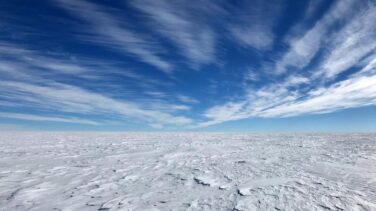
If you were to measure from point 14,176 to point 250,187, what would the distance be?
4.77 metres

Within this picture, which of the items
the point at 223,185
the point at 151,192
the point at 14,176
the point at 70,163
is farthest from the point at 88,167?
the point at 223,185

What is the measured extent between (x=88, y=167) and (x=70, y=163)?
922 mm

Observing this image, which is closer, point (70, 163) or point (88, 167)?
point (88, 167)

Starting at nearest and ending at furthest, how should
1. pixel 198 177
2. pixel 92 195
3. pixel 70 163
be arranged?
pixel 92 195 → pixel 198 177 → pixel 70 163

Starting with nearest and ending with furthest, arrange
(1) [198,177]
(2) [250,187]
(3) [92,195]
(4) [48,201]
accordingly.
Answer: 1. (4) [48,201]
2. (3) [92,195]
3. (2) [250,187]
4. (1) [198,177]

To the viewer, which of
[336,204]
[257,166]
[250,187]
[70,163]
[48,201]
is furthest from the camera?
[70,163]

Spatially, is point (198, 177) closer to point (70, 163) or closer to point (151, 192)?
point (151, 192)

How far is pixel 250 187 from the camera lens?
3.70 meters

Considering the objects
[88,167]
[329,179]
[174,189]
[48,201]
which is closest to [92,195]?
[48,201]

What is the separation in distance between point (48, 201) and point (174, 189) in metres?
1.86

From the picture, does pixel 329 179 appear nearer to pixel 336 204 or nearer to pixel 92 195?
pixel 336 204

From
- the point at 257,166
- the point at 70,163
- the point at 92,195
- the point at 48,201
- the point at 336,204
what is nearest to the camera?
the point at 336,204

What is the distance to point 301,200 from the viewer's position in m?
3.05

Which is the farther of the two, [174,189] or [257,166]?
[257,166]
